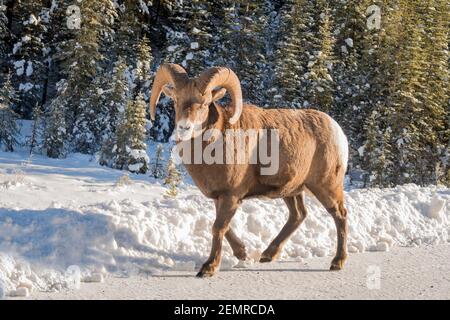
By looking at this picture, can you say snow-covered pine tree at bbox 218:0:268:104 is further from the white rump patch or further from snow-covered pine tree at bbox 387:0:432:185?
the white rump patch

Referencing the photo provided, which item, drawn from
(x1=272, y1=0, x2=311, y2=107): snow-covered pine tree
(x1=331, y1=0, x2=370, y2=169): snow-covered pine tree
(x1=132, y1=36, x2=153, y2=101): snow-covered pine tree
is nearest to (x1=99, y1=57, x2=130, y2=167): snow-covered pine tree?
(x1=132, y1=36, x2=153, y2=101): snow-covered pine tree

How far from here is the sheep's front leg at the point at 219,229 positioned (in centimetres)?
625

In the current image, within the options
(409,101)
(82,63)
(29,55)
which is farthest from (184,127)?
(409,101)

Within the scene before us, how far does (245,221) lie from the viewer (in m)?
7.71

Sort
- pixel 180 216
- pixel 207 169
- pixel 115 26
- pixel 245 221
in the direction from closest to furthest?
pixel 207 169 → pixel 180 216 → pixel 245 221 → pixel 115 26

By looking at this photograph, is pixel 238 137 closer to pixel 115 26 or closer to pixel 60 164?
pixel 60 164

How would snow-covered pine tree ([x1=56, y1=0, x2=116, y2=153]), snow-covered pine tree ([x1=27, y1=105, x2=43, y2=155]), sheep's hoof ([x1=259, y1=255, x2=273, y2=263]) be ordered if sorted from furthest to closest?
snow-covered pine tree ([x1=56, y1=0, x2=116, y2=153])
snow-covered pine tree ([x1=27, y1=105, x2=43, y2=155])
sheep's hoof ([x1=259, y1=255, x2=273, y2=263])

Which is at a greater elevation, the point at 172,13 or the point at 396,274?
the point at 172,13

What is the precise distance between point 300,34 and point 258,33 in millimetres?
2400

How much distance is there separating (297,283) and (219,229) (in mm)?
1020

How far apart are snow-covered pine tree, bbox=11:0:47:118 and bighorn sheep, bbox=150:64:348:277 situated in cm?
2320

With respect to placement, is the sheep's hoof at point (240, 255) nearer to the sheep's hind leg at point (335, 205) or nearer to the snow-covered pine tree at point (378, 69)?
the sheep's hind leg at point (335, 205)

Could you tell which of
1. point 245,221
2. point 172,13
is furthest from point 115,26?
point 245,221

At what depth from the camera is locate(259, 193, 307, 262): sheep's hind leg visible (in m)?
7.21
